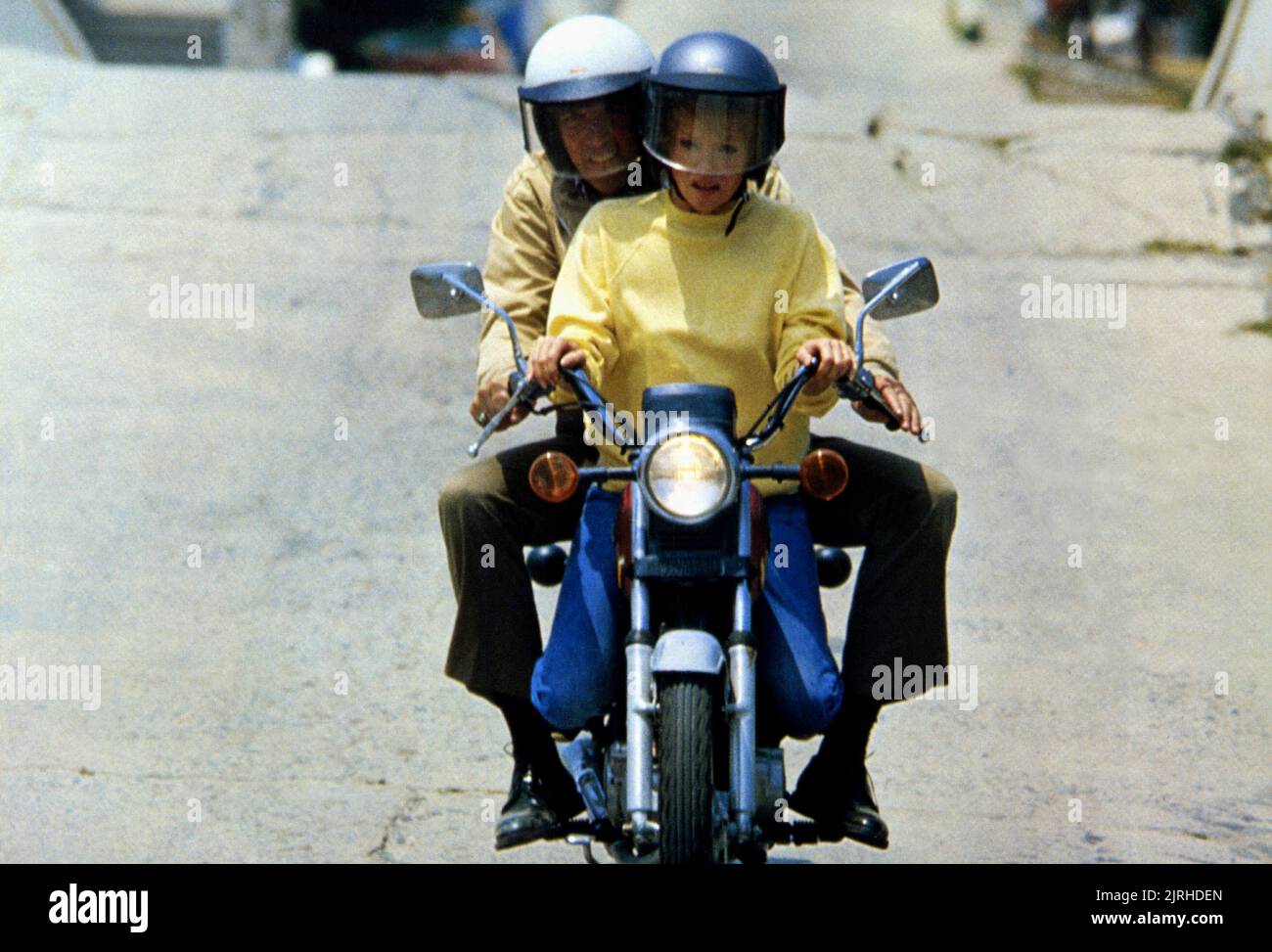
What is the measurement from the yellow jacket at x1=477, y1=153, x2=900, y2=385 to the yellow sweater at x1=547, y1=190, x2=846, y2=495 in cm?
51

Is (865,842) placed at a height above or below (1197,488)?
below

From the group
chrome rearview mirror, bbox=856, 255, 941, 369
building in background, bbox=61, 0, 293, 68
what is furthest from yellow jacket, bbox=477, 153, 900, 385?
building in background, bbox=61, 0, 293, 68

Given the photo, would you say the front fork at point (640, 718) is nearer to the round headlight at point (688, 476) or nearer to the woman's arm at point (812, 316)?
the round headlight at point (688, 476)

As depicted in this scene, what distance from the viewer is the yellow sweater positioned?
160 inches

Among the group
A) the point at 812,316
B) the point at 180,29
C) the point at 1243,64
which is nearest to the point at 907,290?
the point at 812,316

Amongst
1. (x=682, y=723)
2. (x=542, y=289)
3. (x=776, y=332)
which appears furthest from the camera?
(x=542, y=289)

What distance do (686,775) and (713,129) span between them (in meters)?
1.33

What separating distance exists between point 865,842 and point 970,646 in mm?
2253

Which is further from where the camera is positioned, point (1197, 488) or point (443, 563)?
point (1197, 488)

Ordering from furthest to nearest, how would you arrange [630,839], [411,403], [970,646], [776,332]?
1. [411,403]
2. [970,646]
3. [776,332]
4. [630,839]

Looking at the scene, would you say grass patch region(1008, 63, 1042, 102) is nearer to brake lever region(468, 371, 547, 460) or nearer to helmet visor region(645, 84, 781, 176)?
helmet visor region(645, 84, 781, 176)
